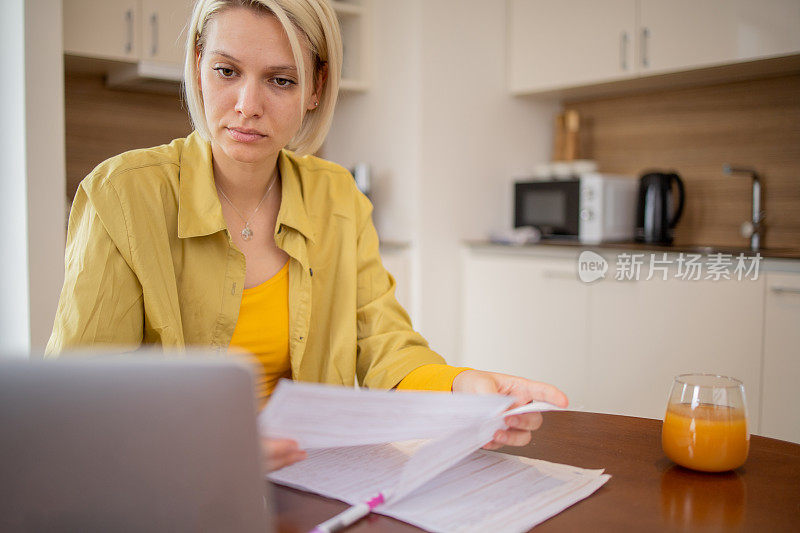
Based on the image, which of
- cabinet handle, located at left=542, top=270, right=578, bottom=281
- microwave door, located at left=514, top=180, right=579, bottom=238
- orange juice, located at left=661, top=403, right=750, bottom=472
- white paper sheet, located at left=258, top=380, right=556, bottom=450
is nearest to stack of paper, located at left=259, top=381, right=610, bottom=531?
white paper sheet, located at left=258, top=380, right=556, bottom=450

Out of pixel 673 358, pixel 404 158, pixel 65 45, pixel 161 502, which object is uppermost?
pixel 65 45

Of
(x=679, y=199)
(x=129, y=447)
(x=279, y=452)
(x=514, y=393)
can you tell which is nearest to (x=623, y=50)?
(x=679, y=199)

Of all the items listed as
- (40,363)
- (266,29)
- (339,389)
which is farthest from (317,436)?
(266,29)

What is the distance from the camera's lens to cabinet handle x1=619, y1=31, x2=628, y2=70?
302cm

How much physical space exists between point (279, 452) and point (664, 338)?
2252mm

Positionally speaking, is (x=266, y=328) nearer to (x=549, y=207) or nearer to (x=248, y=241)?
(x=248, y=241)

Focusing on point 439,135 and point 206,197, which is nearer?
point 206,197

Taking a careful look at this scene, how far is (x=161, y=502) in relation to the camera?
0.47 metres

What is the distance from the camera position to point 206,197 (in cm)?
121

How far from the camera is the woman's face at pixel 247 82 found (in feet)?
3.77

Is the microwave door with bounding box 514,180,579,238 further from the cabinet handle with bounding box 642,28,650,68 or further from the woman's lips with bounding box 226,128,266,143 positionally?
the woman's lips with bounding box 226,128,266,143

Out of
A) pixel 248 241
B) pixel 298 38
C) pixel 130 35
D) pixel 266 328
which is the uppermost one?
pixel 130 35

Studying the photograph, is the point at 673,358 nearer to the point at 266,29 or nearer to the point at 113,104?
the point at 266,29

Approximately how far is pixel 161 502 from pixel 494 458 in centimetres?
50
